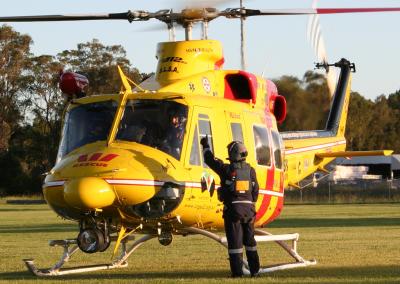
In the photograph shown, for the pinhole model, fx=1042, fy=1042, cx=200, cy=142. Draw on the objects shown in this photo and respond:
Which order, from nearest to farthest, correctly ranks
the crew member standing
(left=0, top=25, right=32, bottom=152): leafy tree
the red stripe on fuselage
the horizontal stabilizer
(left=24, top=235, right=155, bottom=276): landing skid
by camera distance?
1. the crew member standing
2. (left=24, top=235, right=155, bottom=276): landing skid
3. the red stripe on fuselage
4. the horizontal stabilizer
5. (left=0, top=25, right=32, bottom=152): leafy tree

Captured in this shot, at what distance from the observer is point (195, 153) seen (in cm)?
1384

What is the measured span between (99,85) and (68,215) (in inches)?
802

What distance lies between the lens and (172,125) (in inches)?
538

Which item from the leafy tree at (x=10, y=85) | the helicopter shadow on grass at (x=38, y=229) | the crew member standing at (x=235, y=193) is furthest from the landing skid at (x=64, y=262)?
the leafy tree at (x=10, y=85)

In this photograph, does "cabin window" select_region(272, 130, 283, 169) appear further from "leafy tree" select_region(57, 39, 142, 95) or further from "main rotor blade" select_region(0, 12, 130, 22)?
"leafy tree" select_region(57, 39, 142, 95)

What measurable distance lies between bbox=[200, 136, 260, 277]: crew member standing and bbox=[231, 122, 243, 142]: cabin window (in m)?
0.86

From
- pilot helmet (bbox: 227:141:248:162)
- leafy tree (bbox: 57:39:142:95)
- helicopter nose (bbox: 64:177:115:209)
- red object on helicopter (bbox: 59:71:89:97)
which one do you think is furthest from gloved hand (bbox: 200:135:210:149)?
leafy tree (bbox: 57:39:142:95)

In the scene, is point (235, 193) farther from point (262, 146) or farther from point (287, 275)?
point (262, 146)

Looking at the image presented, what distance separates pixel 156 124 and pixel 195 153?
67 cm

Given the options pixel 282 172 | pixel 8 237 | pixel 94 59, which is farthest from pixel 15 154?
pixel 282 172

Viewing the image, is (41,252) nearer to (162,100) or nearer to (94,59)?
(162,100)

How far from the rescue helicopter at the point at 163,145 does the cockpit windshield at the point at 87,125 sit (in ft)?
0.05

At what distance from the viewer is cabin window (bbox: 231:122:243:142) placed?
14.8 metres

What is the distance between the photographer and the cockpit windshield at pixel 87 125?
13742 millimetres
